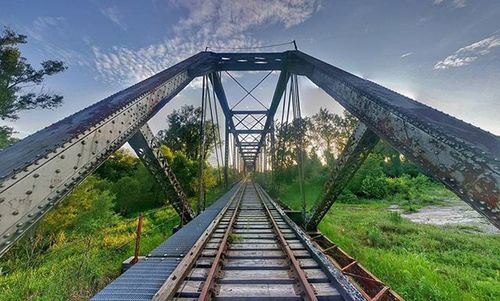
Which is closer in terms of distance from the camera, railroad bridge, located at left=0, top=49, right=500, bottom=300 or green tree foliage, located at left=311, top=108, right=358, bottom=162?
railroad bridge, located at left=0, top=49, right=500, bottom=300

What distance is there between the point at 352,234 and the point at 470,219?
8.86 metres

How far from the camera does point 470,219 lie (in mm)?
13320

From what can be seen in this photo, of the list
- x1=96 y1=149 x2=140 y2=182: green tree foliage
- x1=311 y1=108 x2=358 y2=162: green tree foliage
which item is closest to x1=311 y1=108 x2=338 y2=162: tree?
x1=311 y1=108 x2=358 y2=162: green tree foliage

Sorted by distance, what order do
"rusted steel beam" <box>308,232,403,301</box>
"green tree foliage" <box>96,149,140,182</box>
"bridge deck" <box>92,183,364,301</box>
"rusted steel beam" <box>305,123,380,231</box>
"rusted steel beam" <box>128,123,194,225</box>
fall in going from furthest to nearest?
1. "green tree foliage" <box>96,149,140,182</box>
2. "rusted steel beam" <box>128,123,194,225</box>
3. "rusted steel beam" <box>305,123,380,231</box>
4. "rusted steel beam" <box>308,232,403,301</box>
5. "bridge deck" <box>92,183,364,301</box>

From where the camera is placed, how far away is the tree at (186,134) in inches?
1361

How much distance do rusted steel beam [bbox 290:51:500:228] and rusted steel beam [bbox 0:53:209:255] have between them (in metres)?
3.00

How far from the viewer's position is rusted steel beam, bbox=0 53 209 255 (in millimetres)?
1716

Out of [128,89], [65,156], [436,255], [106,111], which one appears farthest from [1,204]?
[436,255]

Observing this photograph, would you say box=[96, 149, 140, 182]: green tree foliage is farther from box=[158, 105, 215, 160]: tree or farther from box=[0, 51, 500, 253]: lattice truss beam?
box=[0, 51, 500, 253]: lattice truss beam

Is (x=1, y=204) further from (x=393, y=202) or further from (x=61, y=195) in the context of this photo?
(x=393, y=202)

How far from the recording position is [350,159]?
183 inches

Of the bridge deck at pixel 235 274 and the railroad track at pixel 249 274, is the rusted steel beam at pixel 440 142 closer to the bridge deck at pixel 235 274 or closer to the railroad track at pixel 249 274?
the bridge deck at pixel 235 274

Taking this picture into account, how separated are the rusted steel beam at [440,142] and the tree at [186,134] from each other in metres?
30.1

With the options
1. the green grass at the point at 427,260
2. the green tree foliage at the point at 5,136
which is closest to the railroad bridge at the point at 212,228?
the green grass at the point at 427,260
